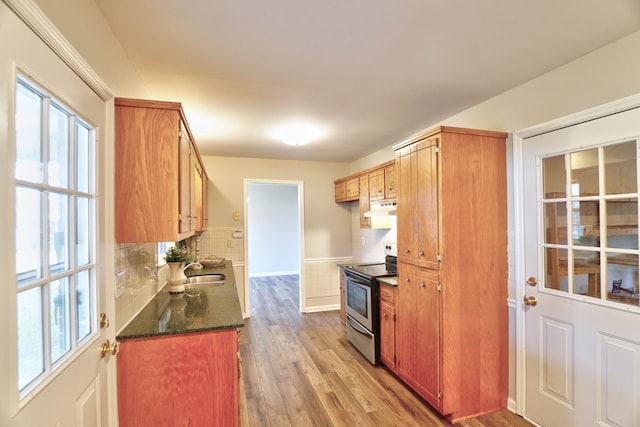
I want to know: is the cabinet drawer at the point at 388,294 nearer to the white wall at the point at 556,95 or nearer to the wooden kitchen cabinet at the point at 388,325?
the wooden kitchen cabinet at the point at 388,325

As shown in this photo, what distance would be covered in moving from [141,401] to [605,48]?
329cm

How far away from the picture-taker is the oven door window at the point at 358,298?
314 cm

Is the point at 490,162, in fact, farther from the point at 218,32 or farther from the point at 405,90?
the point at 218,32

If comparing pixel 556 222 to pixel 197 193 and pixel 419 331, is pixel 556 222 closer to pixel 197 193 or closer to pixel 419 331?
pixel 419 331

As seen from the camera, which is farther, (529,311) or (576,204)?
(529,311)

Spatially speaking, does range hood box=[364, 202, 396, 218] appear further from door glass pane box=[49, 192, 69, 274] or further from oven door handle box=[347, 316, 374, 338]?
door glass pane box=[49, 192, 69, 274]

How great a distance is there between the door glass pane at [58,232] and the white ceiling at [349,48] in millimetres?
959

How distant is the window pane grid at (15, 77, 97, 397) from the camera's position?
860 mm

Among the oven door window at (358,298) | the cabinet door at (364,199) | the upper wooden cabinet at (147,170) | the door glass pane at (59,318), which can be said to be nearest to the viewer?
the door glass pane at (59,318)

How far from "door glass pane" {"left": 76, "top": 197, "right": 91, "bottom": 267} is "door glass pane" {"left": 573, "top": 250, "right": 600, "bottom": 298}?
9.03 ft

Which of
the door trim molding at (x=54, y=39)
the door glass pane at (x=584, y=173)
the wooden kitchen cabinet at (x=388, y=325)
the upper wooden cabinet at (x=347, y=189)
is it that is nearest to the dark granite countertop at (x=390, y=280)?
the wooden kitchen cabinet at (x=388, y=325)

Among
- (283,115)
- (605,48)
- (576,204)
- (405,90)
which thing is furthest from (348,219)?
(605,48)

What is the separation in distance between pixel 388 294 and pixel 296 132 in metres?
1.97

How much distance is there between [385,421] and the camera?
219 cm
